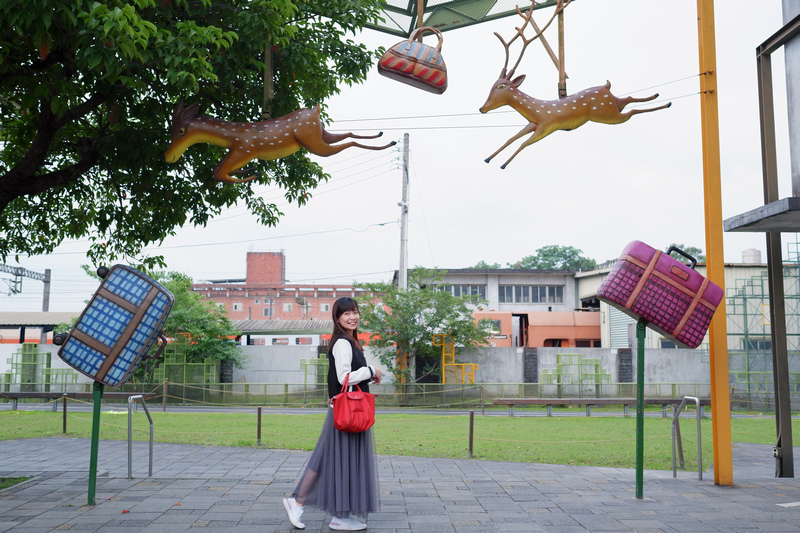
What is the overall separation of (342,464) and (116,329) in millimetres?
2246

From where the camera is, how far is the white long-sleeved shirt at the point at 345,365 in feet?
16.8

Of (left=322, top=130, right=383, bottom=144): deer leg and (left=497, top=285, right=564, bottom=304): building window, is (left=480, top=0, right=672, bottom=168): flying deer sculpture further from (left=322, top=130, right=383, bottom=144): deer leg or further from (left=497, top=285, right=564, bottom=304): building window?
(left=497, top=285, right=564, bottom=304): building window

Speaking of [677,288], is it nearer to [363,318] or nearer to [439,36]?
[439,36]

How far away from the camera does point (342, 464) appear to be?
17.2 feet

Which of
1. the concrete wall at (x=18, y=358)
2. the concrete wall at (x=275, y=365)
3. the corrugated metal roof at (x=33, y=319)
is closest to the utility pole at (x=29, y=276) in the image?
Result: the corrugated metal roof at (x=33, y=319)

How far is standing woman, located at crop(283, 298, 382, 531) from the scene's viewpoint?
17.0 feet

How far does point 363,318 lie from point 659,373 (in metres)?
11.2

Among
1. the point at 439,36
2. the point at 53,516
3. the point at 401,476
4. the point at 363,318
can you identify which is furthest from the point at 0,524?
the point at 363,318

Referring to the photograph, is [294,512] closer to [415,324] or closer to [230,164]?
[230,164]

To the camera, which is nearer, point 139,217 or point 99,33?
point 99,33

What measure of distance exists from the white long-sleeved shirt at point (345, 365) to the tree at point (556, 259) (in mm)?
60188

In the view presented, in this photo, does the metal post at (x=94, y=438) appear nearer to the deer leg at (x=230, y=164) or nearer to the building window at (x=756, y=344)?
the deer leg at (x=230, y=164)

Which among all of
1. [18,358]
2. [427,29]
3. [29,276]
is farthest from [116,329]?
[29,276]

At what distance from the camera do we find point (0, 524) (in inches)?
210
